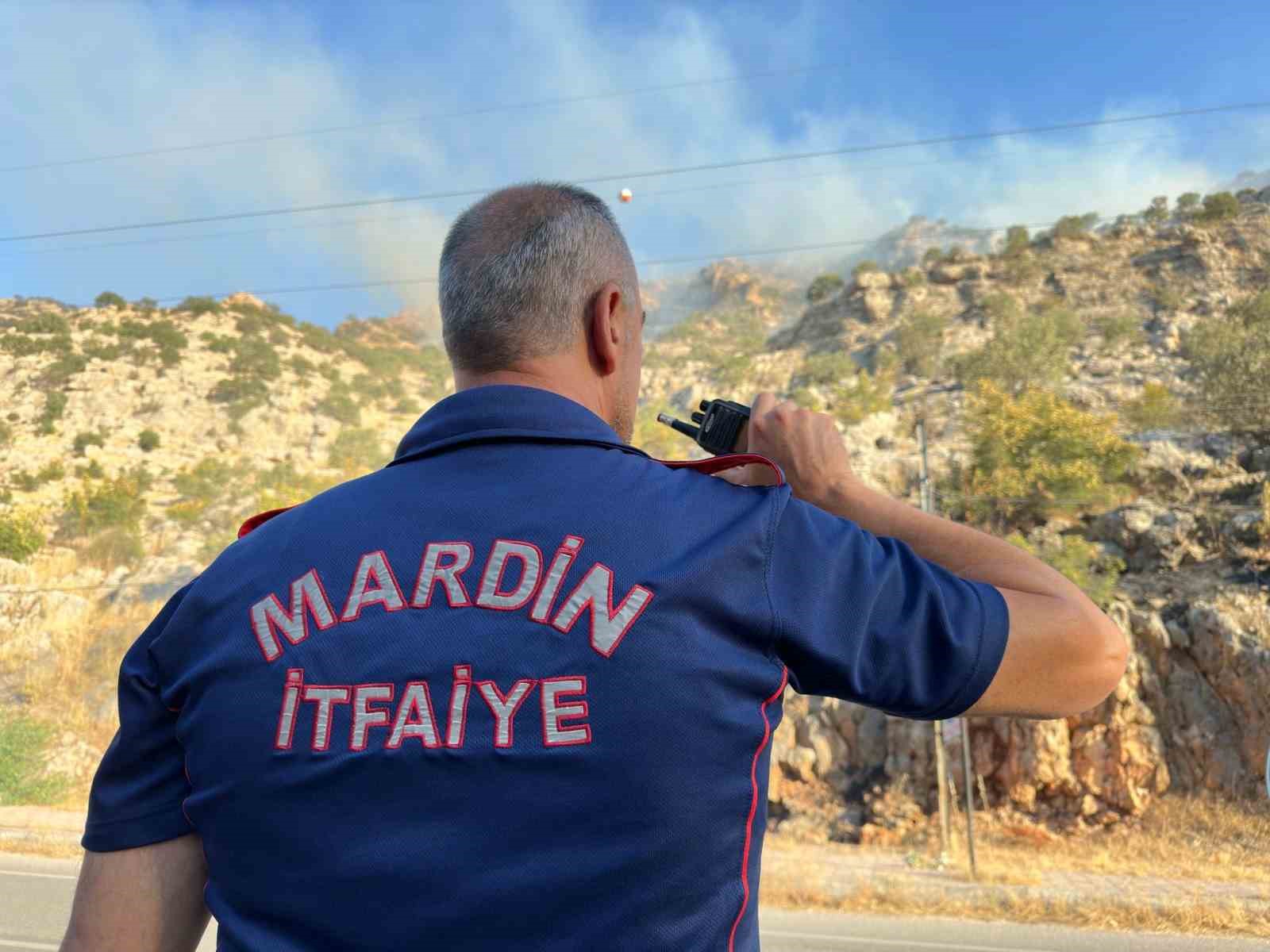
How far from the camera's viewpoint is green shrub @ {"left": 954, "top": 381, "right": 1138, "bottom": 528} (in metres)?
18.4

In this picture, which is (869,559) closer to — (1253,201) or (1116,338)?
(1116,338)

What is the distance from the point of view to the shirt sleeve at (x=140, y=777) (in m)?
1.05

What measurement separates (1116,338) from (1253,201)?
1514 centimetres

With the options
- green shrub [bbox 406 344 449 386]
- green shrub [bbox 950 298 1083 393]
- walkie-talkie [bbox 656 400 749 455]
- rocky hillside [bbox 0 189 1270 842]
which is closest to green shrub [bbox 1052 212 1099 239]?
rocky hillside [bbox 0 189 1270 842]

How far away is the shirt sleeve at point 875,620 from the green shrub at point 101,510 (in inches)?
1067

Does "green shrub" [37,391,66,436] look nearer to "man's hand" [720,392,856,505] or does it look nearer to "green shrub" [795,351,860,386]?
"green shrub" [795,351,860,386]

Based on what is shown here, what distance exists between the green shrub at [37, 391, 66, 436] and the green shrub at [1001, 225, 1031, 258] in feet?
121

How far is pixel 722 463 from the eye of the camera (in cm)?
106

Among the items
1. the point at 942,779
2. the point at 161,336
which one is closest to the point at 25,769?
the point at 942,779

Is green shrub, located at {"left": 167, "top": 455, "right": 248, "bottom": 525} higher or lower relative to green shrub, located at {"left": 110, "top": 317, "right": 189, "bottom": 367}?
lower

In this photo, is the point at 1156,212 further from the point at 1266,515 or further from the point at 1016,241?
the point at 1266,515

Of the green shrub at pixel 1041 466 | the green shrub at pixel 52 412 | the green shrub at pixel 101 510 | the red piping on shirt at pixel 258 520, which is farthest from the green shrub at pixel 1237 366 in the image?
the green shrub at pixel 52 412

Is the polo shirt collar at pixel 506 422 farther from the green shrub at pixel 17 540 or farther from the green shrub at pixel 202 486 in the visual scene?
the green shrub at pixel 202 486

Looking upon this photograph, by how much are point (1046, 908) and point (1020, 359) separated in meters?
20.3
